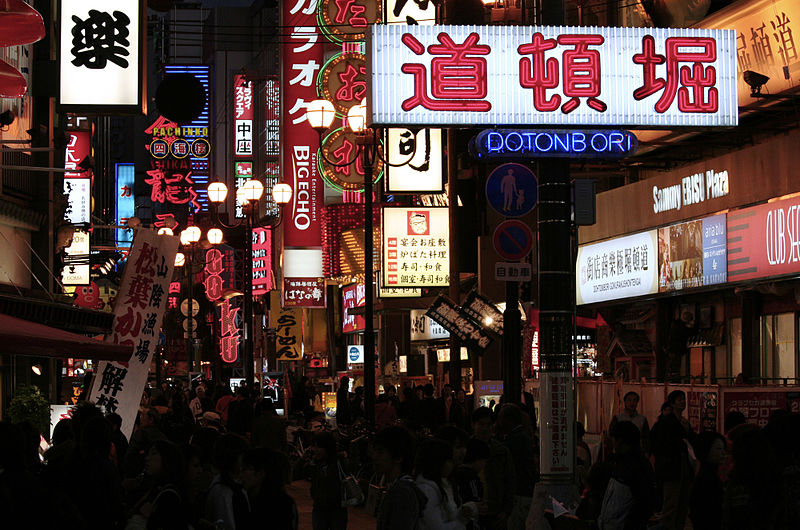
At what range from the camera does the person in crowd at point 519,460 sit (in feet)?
40.2

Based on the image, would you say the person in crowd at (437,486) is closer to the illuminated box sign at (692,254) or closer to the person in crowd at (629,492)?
the person in crowd at (629,492)

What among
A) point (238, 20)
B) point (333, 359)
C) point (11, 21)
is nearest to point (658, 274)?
point (11, 21)

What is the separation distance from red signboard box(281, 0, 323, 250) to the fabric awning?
1532 inches

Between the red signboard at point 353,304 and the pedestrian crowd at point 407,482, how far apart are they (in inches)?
1480

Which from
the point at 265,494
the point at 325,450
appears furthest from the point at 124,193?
the point at 265,494

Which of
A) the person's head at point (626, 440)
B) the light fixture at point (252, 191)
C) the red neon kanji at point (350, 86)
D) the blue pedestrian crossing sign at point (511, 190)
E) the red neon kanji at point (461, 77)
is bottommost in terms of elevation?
the person's head at point (626, 440)

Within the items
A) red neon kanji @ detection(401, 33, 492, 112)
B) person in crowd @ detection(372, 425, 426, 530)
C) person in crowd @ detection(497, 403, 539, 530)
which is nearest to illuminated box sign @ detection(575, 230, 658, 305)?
red neon kanji @ detection(401, 33, 492, 112)

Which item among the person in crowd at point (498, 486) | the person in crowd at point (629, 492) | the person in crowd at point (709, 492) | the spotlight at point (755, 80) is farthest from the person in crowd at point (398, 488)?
the spotlight at point (755, 80)

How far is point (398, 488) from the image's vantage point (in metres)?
7.51

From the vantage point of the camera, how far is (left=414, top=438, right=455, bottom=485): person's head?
7758 mm

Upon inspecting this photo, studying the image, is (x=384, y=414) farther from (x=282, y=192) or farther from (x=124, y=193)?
(x=124, y=193)

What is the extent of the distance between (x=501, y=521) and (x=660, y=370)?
19484 millimetres

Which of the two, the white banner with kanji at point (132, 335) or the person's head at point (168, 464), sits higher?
the white banner with kanji at point (132, 335)

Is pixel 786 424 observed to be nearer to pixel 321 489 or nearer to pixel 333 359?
pixel 321 489
